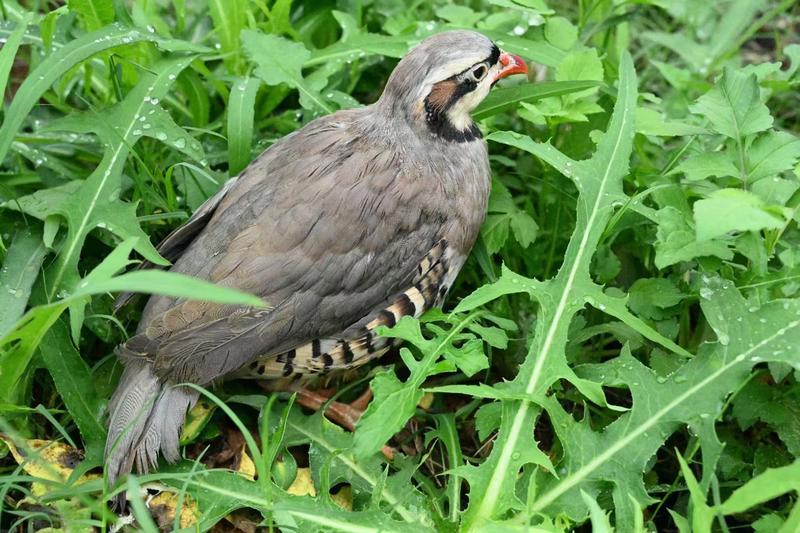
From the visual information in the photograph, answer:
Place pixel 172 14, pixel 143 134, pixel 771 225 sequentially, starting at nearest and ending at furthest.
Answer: pixel 771 225 → pixel 143 134 → pixel 172 14

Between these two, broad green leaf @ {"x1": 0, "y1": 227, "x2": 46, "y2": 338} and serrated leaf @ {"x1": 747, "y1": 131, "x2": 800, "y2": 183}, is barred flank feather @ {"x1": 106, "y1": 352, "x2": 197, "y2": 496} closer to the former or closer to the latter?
broad green leaf @ {"x1": 0, "y1": 227, "x2": 46, "y2": 338}

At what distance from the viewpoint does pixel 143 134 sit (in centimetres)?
337

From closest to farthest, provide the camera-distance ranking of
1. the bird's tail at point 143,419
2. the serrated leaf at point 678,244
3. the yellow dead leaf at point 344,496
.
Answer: the serrated leaf at point 678,244
the bird's tail at point 143,419
the yellow dead leaf at point 344,496

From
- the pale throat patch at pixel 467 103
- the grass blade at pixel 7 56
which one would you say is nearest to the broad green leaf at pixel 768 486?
the pale throat patch at pixel 467 103

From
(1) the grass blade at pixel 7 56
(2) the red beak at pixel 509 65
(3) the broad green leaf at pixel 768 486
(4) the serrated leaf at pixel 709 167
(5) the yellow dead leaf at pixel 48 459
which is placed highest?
(1) the grass blade at pixel 7 56

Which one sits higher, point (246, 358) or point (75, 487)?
point (246, 358)

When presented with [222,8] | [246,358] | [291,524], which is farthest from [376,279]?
[222,8]

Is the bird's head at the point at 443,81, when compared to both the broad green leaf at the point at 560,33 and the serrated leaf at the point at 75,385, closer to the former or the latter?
the broad green leaf at the point at 560,33

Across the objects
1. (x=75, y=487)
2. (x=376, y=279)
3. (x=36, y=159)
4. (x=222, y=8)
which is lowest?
(x=75, y=487)

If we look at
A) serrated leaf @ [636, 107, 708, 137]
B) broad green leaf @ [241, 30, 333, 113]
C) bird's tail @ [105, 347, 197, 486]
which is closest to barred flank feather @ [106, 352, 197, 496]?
bird's tail @ [105, 347, 197, 486]

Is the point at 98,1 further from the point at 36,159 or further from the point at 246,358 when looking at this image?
the point at 246,358

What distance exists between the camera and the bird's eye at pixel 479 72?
10.7ft

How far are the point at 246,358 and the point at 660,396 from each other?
4.39 feet

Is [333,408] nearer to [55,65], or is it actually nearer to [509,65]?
[509,65]
